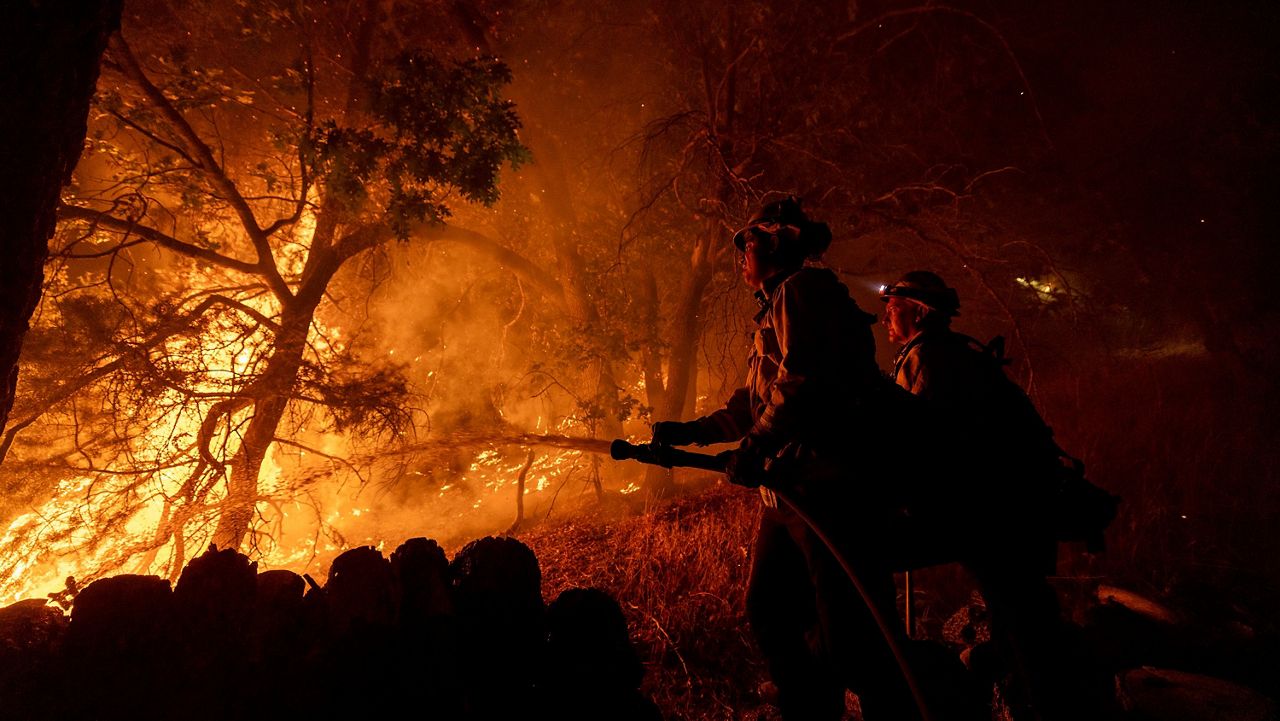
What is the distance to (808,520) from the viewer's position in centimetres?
221

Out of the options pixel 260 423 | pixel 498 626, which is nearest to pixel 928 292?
pixel 498 626

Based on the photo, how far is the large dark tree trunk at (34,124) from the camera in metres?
2.18

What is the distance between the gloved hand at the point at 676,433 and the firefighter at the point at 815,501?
50 centimetres

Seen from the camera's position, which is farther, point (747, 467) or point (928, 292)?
point (928, 292)

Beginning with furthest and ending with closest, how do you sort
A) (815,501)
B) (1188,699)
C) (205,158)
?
(205,158) < (1188,699) < (815,501)

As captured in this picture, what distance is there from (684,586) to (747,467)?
105 inches

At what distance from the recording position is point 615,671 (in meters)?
2.41

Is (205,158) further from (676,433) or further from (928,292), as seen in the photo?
(928,292)

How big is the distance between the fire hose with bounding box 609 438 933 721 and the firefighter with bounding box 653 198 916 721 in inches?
2.6

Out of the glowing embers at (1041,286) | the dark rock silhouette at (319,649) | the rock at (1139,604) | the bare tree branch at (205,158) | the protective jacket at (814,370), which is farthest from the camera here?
the glowing embers at (1041,286)

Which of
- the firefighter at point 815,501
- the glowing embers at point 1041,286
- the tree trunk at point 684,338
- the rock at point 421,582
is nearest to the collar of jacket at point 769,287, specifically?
the firefighter at point 815,501

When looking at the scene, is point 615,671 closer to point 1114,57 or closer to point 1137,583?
point 1137,583

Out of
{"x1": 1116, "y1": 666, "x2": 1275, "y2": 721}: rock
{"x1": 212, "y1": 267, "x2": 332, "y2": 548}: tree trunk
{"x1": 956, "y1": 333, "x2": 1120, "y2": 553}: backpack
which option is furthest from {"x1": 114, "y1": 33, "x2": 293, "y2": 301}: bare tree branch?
{"x1": 1116, "y1": 666, "x2": 1275, "y2": 721}: rock

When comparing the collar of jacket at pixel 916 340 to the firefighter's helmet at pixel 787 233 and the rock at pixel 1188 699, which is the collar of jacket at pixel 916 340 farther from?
the rock at pixel 1188 699
